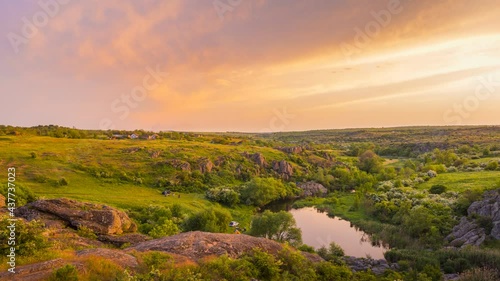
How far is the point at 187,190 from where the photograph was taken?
261 feet

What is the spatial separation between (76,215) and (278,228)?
27.4m

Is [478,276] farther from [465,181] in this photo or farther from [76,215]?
[465,181]

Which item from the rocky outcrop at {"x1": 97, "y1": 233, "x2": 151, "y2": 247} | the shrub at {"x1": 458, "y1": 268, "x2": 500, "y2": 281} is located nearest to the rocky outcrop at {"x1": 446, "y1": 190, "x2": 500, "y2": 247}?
the shrub at {"x1": 458, "y1": 268, "x2": 500, "y2": 281}

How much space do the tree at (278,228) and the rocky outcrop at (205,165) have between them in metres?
47.8

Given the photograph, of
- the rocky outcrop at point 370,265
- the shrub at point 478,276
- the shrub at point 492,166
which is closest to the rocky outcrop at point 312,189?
the shrub at point 492,166

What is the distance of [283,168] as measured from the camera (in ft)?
360

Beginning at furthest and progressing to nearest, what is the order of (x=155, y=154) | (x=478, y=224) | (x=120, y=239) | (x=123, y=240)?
(x=155, y=154)
(x=478, y=224)
(x=120, y=239)
(x=123, y=240)

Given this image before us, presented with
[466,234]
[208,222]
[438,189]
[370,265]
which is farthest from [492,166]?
[208,222]

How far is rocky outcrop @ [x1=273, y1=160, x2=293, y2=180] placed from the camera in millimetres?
107450

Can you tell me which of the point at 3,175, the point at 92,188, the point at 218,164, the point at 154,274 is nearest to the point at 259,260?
the point at 154,274

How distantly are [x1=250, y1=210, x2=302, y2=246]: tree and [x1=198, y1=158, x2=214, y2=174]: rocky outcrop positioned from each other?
47.8 m

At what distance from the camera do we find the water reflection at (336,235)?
49.1 metres

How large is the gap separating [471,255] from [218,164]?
247 ft

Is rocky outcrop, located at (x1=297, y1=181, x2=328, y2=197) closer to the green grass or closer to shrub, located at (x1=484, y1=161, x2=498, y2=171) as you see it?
the green grass
